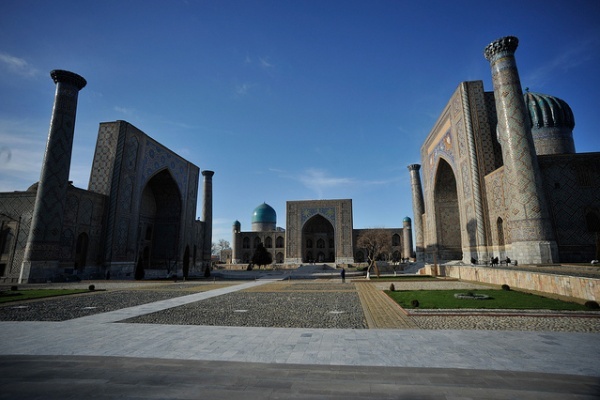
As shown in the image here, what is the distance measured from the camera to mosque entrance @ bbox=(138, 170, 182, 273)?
26422mm

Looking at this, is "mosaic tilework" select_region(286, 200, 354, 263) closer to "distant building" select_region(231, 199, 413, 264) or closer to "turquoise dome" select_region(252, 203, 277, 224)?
"distant building" select_region(231, 199, 413, 264)

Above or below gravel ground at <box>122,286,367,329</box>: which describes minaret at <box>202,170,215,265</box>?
above

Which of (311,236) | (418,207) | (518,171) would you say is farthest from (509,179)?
(311,236)

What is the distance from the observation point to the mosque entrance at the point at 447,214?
83.2ft

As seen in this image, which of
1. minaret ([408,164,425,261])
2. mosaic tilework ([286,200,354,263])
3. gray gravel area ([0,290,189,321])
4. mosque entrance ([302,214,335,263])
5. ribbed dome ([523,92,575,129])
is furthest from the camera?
mosque entrance ([302,214,335,263])

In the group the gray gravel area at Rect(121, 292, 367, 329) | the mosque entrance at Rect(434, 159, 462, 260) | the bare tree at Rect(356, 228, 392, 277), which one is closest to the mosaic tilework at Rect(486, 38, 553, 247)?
the mosque entrance at Rect(434, 159, 462, 260)

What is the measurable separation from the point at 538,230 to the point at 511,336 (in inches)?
497

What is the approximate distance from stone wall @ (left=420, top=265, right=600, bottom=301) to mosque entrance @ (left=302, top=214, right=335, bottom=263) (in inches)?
1292

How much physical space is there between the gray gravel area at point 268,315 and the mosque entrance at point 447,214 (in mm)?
19934

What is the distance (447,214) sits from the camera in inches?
1035

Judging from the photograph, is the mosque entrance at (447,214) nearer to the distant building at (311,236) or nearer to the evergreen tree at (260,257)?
the distant building at (311,236)

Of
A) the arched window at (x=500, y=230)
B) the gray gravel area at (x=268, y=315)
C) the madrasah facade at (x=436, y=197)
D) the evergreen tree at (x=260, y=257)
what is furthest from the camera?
the evergreen tree at (x=260, y=257)

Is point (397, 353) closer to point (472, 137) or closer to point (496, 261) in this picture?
point (496, 261)

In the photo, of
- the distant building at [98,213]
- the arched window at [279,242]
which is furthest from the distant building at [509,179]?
the arched window at [279,242]
